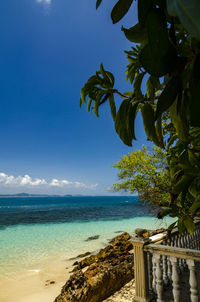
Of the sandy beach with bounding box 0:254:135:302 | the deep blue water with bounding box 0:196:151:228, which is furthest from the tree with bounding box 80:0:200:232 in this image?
the deep blue water with bounding box 0:196:151:228

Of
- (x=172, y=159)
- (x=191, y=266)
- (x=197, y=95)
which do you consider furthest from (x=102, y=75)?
(x=191, y=266)

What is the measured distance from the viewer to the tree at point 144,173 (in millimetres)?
7238

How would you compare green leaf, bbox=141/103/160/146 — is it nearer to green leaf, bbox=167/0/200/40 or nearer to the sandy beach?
green leaf, bbox=167/0/200/40

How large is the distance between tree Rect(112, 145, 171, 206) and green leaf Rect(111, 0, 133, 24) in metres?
7.01

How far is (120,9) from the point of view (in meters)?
0.42

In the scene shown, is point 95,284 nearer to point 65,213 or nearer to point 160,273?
point 160,273

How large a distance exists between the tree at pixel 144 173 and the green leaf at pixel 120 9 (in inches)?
276

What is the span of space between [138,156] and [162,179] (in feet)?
5.63

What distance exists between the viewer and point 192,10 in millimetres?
194

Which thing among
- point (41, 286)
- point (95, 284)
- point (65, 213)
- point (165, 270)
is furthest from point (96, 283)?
point (65, 213)

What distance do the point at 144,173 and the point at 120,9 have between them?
752cm

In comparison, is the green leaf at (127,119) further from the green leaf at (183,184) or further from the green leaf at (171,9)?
the green leaf at (171,9)

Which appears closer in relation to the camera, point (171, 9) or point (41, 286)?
point (171, 9)

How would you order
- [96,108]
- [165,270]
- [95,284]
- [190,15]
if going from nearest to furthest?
[190,15] < [96,108] < [165,270] < [95,284]
